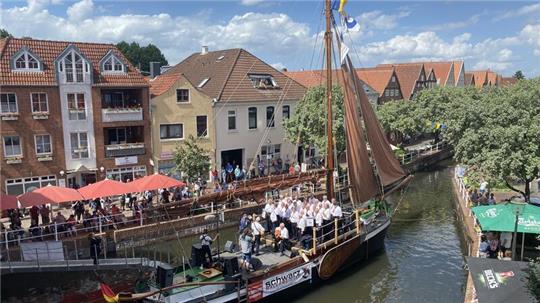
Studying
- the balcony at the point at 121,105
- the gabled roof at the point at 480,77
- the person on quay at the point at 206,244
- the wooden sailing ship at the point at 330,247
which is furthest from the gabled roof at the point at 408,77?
the person on quay at the point at 206,244

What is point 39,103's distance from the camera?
28.2 m

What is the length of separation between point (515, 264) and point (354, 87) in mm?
11421

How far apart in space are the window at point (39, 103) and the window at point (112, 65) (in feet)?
13.8

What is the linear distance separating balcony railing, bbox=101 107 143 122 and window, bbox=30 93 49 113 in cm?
332

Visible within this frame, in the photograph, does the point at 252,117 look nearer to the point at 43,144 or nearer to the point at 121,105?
the point at 121,105

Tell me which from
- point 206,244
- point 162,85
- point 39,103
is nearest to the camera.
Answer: point 206,244

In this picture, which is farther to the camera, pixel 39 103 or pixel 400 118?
pixel 400 118

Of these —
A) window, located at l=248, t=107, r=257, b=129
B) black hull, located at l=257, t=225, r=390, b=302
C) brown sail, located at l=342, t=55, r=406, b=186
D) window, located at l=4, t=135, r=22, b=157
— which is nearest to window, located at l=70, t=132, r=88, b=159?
window, located at l=4, t=135, r=22, b=157

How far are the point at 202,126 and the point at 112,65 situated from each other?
753cm

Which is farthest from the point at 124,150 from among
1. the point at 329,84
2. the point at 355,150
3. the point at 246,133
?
the point at 355,150

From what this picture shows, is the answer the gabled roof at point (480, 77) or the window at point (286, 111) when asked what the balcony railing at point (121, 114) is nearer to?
the window at point (286, 111)

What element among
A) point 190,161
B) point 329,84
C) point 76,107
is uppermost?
point 329,84

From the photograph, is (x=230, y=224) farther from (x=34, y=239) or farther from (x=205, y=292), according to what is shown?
(x=205, y=292)

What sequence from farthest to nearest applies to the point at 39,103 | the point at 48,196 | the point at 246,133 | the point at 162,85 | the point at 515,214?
the point at 246,133
the point at 162,85
the point at 39,103
the point at 48,196
the point at 515,214
